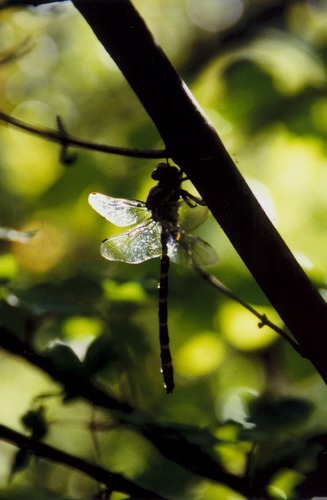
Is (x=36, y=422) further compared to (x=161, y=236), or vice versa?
(x=161, y=236)

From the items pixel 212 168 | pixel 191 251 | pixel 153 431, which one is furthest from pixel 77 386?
pixel 212 168

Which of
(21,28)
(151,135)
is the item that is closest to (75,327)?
(151,135)

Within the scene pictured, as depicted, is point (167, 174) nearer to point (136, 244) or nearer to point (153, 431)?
point (136, 244)

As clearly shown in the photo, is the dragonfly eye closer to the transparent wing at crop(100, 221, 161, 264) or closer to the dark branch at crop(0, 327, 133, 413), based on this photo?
the transparent wing at crop(100, 221, 161, 264)

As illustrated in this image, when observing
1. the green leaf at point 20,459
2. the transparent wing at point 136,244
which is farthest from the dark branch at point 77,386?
the transparent wing at point 136,244

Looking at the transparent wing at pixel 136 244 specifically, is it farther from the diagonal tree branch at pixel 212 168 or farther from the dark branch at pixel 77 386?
the diagonal tree branch at pixel 212 168

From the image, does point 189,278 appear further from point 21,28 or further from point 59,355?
point 21,28
